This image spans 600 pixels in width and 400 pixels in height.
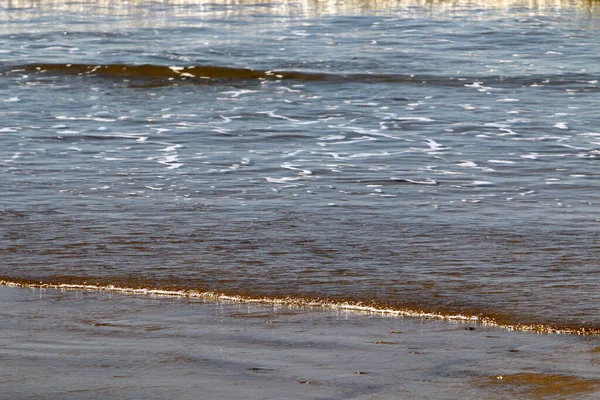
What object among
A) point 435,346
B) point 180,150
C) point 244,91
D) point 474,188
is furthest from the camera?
point 244,91

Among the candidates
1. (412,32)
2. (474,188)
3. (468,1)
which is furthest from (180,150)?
(468,1)

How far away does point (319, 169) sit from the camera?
24.7 ft

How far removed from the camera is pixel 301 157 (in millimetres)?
8008

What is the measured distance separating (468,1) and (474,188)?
47.5 feet

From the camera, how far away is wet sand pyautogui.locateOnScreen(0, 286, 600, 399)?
3420 millimetres

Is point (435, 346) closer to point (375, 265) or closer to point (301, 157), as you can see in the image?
point (375, 265)

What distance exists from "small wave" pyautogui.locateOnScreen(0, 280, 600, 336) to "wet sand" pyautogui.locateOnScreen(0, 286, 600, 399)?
0.07m

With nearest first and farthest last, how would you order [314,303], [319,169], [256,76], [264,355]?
[264,355], [314,303], [319,169], [256,76]

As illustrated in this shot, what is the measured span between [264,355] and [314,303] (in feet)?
2.56

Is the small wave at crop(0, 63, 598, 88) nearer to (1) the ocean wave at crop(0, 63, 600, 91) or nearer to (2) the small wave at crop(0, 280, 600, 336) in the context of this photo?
(1) the ocean wave at crop(0, 63, 600, 91)

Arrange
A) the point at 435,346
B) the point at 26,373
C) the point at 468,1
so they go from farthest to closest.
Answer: the point at 468,1 → the point at 435,346 → the point at 26,373

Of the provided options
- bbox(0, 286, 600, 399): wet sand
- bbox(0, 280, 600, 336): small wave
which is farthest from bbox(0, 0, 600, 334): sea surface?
bbox(0, 286, 600, 399): wet sand

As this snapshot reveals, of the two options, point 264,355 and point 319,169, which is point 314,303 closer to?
point 264,355

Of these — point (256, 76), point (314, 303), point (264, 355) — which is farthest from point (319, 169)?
point (256, 76)
